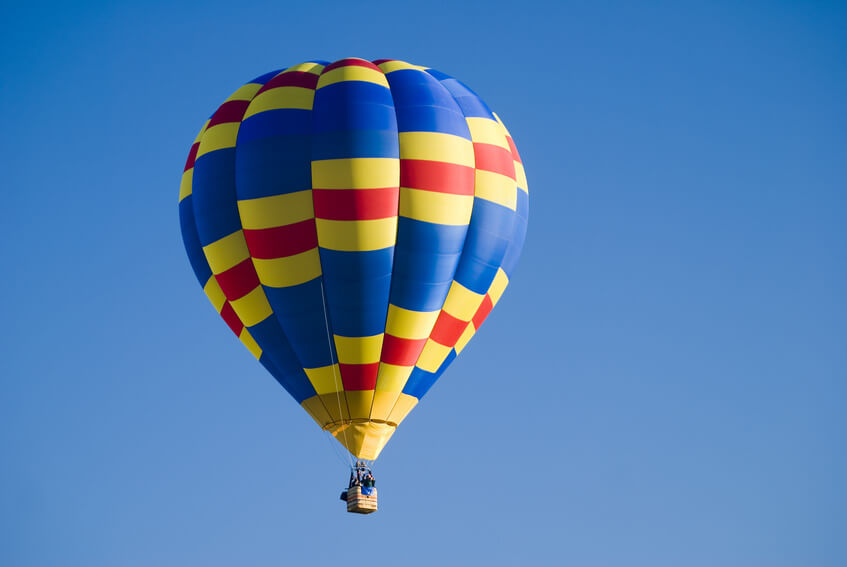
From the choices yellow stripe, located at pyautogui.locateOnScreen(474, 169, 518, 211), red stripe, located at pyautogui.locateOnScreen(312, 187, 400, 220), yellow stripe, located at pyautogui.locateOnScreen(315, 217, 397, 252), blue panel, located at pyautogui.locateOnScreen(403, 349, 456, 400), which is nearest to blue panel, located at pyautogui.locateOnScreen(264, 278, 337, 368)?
yellow stripe, located at pyautogui.locateOnScreen(315, 217, 397, 252)

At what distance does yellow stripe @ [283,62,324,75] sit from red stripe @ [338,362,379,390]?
4382mm

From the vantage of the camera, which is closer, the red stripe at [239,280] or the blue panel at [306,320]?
the blue panel at [306,320]

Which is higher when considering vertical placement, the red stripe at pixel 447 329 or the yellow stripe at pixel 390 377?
the red stripe at pixel 447 329

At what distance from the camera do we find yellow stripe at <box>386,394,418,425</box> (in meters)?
20.7

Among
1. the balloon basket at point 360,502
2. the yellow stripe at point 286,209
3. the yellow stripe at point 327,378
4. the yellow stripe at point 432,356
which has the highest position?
the yellow stripe at point 286,209

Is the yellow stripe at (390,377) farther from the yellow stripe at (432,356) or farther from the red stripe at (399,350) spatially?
the yellow stripe at (432,356)

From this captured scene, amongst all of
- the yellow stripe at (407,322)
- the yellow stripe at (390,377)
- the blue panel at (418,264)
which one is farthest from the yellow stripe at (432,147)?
the yellow stripe at (390,377)

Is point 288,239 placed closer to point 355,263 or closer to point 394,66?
point 355,263

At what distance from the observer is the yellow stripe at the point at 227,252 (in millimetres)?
20547

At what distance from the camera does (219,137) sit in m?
21.1

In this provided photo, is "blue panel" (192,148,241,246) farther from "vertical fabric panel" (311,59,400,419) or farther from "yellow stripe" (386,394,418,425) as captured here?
"yellow stripe" (386,394,418,425)

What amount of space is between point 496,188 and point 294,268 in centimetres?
314

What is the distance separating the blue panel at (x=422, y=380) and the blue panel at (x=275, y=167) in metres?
3.04

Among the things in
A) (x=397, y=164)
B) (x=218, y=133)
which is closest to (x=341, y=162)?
(x=397, y=164)
